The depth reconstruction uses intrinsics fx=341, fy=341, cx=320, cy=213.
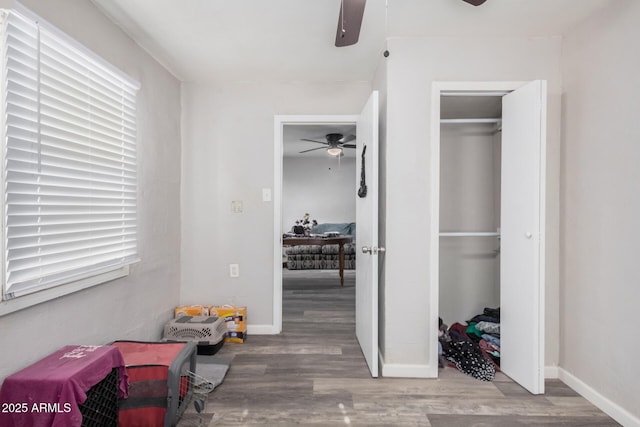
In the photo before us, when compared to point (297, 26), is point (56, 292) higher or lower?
lower

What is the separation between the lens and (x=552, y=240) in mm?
2271

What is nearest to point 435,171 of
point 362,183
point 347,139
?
point 362,183

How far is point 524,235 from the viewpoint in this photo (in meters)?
2.12

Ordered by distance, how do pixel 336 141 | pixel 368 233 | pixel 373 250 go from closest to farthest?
pixel 373 250
pixel 368 233
pixel 336 141

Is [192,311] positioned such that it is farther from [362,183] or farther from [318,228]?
[318,228]

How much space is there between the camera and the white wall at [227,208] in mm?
3131

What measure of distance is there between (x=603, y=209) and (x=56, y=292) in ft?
9.55

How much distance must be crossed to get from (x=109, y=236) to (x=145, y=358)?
0.78m

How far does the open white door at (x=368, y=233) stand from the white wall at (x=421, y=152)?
12 centimetres

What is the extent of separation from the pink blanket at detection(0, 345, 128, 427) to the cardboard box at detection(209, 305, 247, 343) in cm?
150

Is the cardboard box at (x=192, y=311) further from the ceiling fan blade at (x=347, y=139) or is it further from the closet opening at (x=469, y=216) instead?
the ceiling fan blade at (x=347, y=139)

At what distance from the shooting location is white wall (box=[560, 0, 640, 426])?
175 cm

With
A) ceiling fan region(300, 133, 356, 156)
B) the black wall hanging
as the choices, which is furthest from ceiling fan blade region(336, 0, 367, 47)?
ceiling fan region(300, 133, 356, 156)

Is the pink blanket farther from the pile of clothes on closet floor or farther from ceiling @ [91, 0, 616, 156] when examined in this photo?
the pile of clothes on closet floor
